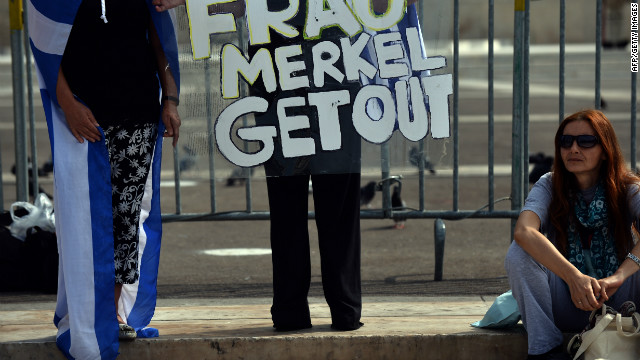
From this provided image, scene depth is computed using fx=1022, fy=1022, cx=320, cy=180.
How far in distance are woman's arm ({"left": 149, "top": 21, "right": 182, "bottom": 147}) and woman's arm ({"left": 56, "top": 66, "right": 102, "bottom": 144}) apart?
39 centimetres

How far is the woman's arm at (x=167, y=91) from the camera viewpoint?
4.21 m

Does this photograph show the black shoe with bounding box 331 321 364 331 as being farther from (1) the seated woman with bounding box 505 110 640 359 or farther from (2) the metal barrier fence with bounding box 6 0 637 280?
(2) the metal barrier fence with bounding box 6 0 637 280

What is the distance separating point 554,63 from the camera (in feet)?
110

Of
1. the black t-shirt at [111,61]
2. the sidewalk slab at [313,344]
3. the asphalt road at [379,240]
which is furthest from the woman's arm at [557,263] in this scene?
the black t-shirt at [111,61]

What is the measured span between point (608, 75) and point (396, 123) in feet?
88.0

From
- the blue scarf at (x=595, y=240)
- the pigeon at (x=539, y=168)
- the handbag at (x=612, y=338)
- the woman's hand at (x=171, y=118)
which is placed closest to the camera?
the handbag at (x=612, y=338)

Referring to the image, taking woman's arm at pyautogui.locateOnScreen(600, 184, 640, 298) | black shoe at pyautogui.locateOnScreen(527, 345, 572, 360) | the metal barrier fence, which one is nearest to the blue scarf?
woman's arm at pyautogui.locateOnScreen(600, 184, 640, 298)

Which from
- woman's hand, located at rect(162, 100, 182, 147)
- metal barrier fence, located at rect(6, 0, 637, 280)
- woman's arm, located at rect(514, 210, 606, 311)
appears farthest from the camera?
metal barrier fence, located at rect(6, 0, 637, 280)

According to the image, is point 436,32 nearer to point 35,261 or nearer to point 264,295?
point 264,295

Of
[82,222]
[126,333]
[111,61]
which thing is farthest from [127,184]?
[126,333]

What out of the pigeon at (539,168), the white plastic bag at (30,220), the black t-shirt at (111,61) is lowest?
the white plastic bag at (30,220)

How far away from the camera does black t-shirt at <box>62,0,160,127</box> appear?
3980 mm

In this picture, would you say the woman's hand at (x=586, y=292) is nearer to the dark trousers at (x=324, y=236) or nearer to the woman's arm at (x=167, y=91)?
the dark trousers at (x=324, y=236)

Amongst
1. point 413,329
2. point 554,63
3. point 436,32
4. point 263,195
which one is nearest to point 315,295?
point 413,329
